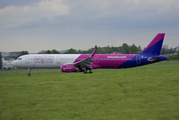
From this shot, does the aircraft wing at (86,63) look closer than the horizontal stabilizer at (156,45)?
Yes

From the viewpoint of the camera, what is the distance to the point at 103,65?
28844 millimetres

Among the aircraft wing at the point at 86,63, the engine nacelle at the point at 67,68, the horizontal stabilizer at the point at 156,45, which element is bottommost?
the engine nacelle at the point at 67,68

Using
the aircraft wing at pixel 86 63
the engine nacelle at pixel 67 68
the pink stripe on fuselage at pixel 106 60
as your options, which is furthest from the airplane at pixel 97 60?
the engine nacelle at pixel 67 68

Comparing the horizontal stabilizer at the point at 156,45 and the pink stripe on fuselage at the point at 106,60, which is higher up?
the horizontal stabilizer at the point at 156,45

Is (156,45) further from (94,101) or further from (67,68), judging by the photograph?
(94,101)

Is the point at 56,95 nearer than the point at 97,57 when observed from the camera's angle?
Yes

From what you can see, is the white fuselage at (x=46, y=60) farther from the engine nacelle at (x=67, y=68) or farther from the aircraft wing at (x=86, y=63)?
the engine nacelle at (x=67, y=68)

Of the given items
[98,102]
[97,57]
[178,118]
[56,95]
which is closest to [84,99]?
[98,102]

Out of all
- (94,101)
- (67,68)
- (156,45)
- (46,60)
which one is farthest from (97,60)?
(94,101)

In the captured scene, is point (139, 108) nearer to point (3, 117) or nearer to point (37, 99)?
point (37, 99)

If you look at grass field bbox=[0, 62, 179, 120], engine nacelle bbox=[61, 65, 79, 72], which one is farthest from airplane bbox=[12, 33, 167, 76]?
grass field bbox=[0, 62, 179, 120]

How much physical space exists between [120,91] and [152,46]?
2155cm

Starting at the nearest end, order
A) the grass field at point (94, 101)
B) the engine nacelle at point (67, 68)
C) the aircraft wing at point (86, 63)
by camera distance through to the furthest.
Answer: the grass field at point (94, 101), the engine nacelle at point (67, 68), the aircraft wing at point (86, 63)

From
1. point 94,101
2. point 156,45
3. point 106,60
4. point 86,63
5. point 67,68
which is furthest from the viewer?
point 156,45
